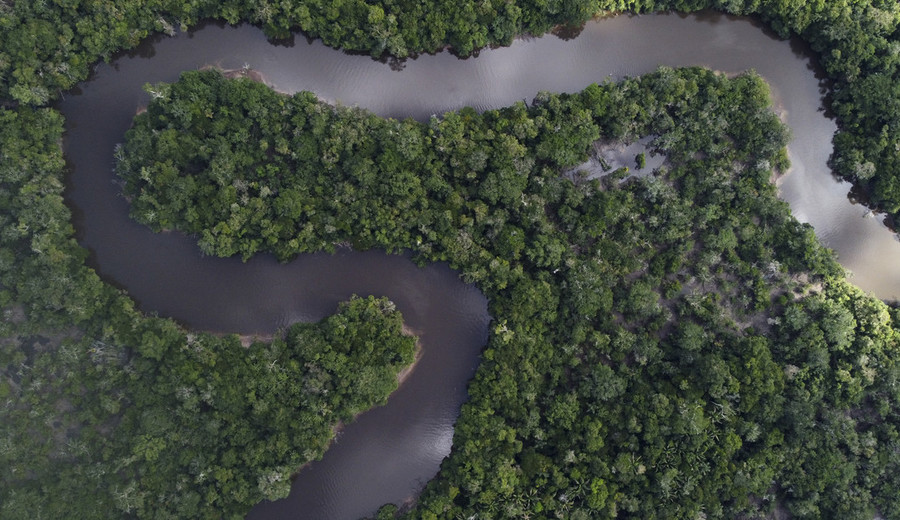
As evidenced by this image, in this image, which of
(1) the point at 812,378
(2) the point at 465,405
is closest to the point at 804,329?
(1) the point at 812,378

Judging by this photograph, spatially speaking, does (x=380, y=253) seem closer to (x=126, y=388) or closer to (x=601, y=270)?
(x=601, y=270)

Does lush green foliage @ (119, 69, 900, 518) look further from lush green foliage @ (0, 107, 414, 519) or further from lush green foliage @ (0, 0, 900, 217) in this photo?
lush green foliage @ (0, 107, 414, 519)

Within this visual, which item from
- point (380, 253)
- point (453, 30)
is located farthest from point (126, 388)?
point (453, 30)

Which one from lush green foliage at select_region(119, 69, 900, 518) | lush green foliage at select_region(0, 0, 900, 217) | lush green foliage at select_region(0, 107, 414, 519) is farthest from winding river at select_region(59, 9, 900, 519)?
lush green foliage at select_region(0, 107, 414, 519)

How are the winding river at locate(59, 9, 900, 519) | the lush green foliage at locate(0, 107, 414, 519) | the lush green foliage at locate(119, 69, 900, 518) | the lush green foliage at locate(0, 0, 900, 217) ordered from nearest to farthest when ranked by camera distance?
the lush green foliage at locate(0, 107, 414, 519) → the lush green foliage at locate(119, 69, 900, 518) → the lush green foliage at locate(0, 0, 900, 217) → the winding river at locate(59, 9, 900, 519)

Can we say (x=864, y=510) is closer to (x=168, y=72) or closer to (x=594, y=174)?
(x=594, y=174)
